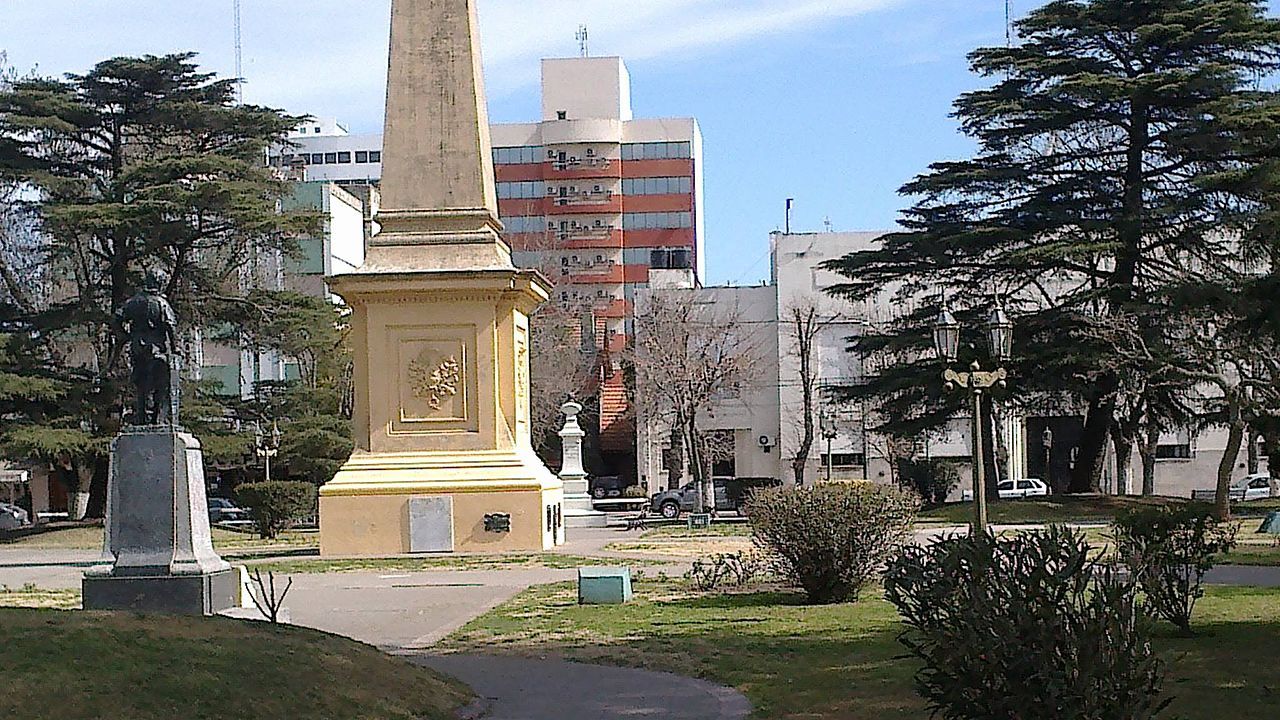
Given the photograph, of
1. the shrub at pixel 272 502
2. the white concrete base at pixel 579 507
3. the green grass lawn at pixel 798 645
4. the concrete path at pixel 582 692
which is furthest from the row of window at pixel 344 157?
the concrete path at pixel 582 692

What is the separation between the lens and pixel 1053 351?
45.5 meters

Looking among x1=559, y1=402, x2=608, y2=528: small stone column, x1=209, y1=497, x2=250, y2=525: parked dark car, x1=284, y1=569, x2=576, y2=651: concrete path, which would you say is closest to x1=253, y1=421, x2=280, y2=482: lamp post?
x1=209, y1=497, x2=250, y2=525: parked dark car

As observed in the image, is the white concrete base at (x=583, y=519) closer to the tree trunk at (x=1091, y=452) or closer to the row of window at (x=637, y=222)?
→ the tree trunk at (x=1091, y=452)

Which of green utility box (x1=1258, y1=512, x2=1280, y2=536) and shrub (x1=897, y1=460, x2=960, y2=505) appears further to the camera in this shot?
shrub (x1=897, y1=460, x2=960, y2=505)

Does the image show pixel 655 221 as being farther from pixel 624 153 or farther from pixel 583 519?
pixel 583 519

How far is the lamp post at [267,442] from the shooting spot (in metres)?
50.4

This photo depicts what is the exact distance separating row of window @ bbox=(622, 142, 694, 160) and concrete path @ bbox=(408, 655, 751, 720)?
9124 centimetres

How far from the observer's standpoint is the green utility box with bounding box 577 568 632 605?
19.7 m

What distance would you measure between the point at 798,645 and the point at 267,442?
37.9 metres

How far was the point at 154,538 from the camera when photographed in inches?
574

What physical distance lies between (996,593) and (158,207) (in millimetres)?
40165

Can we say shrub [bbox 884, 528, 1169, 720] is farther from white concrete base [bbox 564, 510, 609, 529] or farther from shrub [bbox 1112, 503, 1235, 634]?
white concrete base [bbox 564, 510, 609, 529]

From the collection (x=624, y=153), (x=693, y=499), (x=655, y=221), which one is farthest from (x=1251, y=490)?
(x=624, y=153)

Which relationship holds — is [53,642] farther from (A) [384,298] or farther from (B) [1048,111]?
(B) [1048,111]
